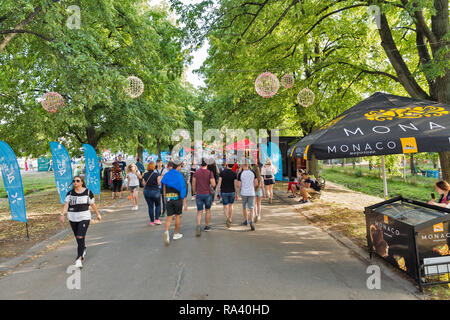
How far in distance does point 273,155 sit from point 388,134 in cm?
1361

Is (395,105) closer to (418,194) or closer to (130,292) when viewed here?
(130,292)

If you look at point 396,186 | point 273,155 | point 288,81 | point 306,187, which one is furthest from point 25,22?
point 396,186

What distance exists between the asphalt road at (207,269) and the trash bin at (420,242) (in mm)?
383

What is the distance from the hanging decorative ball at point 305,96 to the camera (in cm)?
983

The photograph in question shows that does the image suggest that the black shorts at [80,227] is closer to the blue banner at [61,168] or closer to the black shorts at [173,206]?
the black shorts at [173,206]

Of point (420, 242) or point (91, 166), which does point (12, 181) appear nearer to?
point (91, 166)

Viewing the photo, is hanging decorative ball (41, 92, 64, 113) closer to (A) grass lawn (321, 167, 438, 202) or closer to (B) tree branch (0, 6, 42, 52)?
(B) tree branch (0, 6, 42, 52)

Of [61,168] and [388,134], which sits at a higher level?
[388,134]

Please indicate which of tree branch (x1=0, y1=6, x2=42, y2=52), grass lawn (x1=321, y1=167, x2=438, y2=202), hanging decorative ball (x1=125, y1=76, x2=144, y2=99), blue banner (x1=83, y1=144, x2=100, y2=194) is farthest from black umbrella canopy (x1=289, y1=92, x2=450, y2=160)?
grass lawn (x1=321, y1=167, x2=438, y2=202)

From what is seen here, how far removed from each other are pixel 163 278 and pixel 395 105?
5.69 m

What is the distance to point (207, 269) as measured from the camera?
15.6 feet

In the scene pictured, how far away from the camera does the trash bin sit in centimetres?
391

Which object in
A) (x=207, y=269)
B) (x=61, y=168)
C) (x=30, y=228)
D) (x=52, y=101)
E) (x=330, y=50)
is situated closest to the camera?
(x=207, y=269)

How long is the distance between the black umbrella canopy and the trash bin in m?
1.02
